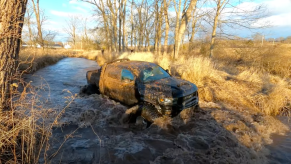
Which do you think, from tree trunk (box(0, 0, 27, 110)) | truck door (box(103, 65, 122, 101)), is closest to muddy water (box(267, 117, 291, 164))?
truck door (box(103, 65, 122, 101))

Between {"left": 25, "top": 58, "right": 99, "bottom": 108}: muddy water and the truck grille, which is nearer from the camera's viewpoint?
the truck grille

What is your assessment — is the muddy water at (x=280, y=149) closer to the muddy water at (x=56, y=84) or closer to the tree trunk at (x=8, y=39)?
the muddy water at (x=56, y=84)

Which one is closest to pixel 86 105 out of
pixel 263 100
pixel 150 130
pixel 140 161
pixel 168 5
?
pixel 150 130

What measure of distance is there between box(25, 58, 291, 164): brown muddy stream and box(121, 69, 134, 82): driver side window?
1.04 meters

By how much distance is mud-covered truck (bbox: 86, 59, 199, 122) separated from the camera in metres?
4.45

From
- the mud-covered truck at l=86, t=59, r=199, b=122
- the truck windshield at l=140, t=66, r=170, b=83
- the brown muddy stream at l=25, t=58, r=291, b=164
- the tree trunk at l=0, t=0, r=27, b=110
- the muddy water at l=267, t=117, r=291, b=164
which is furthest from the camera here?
the truck windshield at l=140, t=66, r=170, b=83

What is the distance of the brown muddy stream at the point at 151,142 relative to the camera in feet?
11.7

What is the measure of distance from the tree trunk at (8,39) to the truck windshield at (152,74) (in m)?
3.23

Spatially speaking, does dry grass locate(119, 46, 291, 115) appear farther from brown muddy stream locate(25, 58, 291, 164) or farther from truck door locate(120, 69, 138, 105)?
truck door locate(120, 69, 138, 105)

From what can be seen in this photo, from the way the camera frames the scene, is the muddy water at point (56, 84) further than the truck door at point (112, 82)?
Yes

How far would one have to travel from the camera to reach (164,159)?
3.59m

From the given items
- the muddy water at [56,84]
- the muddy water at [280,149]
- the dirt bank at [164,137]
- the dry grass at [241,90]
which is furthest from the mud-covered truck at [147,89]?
the dry grass at [241,90]

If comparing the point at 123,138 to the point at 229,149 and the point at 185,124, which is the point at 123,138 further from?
the point at 229,149

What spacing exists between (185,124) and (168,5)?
14391 millimetres
